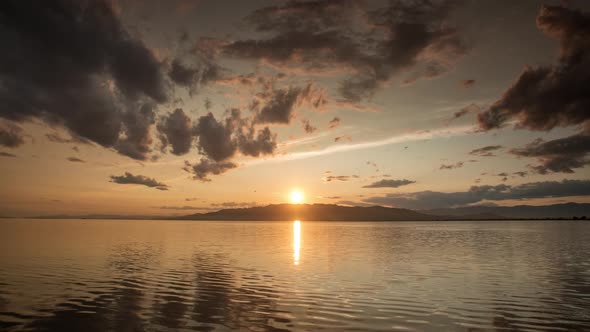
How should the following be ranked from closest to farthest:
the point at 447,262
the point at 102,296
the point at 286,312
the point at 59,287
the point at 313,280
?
1. the point at 286,312
2. the point at 102,296
3. the point at 59,287
4. the point at 313,280
5. the point at 447,262

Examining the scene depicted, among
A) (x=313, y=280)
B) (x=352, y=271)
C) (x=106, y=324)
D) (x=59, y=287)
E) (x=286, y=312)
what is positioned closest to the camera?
(x=106, y=324)

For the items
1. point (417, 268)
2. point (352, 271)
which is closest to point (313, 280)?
point (352, 271)

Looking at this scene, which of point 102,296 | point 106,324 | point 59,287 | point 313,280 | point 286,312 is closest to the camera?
point 106,324

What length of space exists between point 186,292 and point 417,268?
26027mm

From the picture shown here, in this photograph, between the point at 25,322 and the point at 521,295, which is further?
the point at 521,295

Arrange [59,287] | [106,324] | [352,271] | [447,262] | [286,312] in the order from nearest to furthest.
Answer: [106,324] < [286,312] < [59,287] < [352,271] < [447,262]

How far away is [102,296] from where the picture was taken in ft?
90.5

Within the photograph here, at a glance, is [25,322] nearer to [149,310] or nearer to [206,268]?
[149,310]

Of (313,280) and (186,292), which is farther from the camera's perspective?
(313,280)

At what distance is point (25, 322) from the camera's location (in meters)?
20.6

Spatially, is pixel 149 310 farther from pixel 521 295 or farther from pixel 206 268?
pixel 521 295

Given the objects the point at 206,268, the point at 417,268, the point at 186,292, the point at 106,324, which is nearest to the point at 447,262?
the point at 417,268

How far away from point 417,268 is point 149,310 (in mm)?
29947

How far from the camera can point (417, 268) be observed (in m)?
42.5
